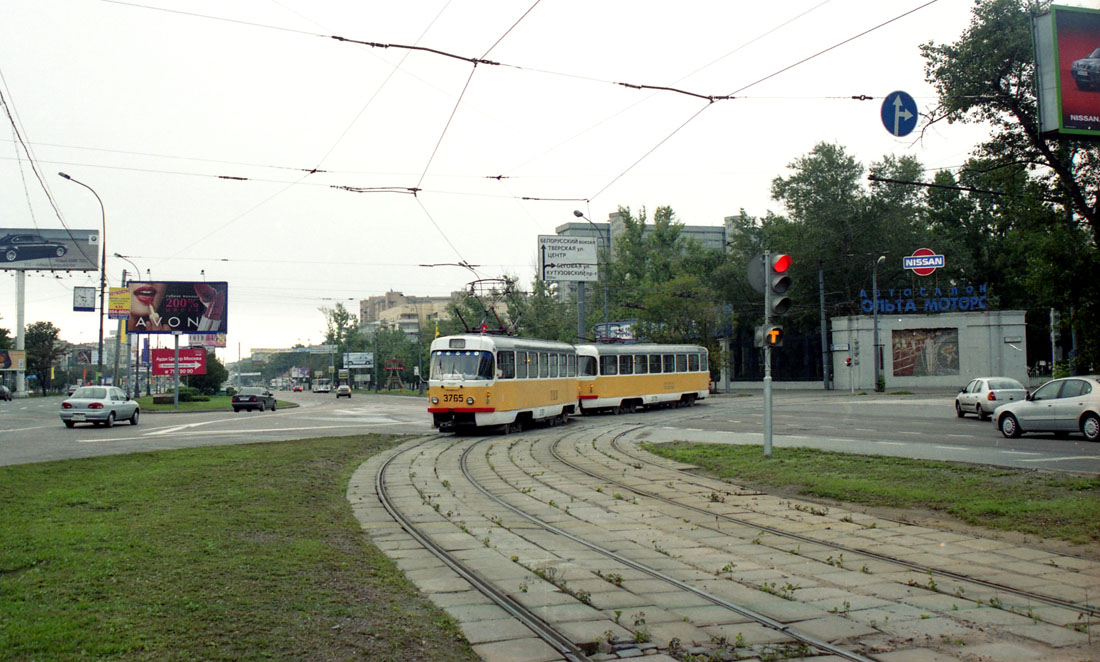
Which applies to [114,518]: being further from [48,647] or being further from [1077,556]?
[1077,556]

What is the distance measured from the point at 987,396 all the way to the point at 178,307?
4619cm

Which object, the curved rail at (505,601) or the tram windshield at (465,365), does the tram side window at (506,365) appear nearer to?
the tram windshield at (465,365)

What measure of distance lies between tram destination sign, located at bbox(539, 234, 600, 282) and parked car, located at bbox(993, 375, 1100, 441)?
902 inches

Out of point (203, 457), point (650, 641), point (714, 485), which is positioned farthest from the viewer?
point (203, 457)

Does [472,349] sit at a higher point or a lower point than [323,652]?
higher

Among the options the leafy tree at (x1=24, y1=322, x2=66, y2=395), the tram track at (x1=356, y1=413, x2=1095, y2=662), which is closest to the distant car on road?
the leafy tree at (x1=24, y1=322, x2=66, y2=395)

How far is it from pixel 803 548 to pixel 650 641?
3.53 metres

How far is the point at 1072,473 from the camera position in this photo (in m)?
11.8

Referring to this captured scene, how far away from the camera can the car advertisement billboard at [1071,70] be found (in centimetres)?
1292

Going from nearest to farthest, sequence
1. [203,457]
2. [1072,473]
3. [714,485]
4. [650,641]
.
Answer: [650,641], [1072,473], [714,485], [203,457]

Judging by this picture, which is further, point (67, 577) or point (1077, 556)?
point (1077, 556)

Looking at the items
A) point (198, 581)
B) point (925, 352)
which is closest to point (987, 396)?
point (198, 581)

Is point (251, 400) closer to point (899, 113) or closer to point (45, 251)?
point (45, 251)

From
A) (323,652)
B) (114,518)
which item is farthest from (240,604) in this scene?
(114,518)
